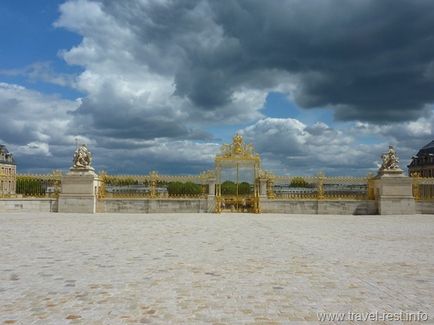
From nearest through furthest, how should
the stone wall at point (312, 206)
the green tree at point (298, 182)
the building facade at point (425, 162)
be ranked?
the stone wall at point (312, 206)
the green tree at point (298, 182)
the building facade at point (425, 162)

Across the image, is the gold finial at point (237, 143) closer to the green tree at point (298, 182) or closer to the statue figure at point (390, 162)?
the green tree at point (298, 182)

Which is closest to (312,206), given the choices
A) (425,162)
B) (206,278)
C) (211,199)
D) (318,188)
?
(318,188)

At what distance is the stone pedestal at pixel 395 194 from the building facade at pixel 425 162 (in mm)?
37229

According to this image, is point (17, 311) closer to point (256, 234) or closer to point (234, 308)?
point (234, 308)

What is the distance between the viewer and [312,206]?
89.8ft

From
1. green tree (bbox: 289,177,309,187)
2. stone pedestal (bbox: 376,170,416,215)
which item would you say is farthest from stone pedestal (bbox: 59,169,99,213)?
stone pedestal (bbox: 376,170,416,215)

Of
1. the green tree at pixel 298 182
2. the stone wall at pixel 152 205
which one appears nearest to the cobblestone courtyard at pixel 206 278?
the stone wall at pixel 152 205

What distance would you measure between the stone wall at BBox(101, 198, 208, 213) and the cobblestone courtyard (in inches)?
523

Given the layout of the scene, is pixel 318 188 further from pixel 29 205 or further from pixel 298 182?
pixel 29 205

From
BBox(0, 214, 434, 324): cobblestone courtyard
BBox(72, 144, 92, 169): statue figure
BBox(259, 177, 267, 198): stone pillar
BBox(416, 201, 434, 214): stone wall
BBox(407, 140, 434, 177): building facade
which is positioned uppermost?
BBox(407, 140, 434, 177): building facade

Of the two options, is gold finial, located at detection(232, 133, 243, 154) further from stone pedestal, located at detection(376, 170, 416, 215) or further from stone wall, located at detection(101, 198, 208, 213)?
stone pedestal, located at detection(376, 170, 416, 215)

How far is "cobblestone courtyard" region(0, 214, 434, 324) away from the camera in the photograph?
585 centimetres

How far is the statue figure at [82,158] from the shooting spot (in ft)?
88.4

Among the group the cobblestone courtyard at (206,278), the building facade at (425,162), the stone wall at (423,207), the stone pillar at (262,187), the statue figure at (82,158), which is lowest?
the cobblestone courtyard at (206,278)
